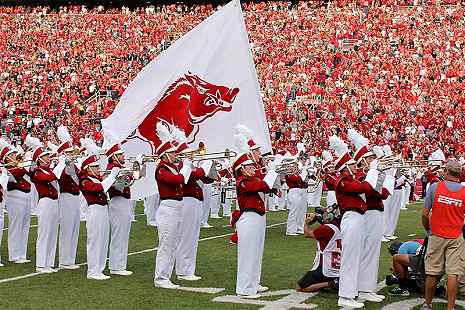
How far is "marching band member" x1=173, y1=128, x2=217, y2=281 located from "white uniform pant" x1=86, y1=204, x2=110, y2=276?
3.13 feet

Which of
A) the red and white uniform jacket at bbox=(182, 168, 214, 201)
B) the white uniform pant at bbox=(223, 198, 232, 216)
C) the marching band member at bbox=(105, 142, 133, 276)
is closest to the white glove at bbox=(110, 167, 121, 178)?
the marching band member at bbox=(105, 142, 133, 276)

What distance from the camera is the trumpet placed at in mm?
8094

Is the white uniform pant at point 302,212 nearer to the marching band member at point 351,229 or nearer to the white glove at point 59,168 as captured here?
the white glove at point 59,168

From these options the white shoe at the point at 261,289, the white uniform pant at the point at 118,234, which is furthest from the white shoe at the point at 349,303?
the white uniform pant at the point at 118,234

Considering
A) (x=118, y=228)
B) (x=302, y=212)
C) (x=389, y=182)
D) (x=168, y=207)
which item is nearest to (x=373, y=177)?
(x=389, y=182)

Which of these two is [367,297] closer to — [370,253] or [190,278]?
[370,253]

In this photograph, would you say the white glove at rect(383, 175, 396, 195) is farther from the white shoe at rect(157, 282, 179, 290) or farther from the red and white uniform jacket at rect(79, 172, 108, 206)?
the red and white uniform jacket at rect(79, 172, 108, 206)

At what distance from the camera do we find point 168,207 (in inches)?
314

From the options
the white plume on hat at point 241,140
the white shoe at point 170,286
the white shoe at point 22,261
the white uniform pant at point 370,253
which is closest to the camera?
the white uniform pant at point 370,253

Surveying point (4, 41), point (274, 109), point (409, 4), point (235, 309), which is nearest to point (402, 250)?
point (235, 309)

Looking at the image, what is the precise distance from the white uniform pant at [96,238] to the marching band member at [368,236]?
3.25 metres

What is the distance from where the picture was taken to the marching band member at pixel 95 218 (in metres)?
8.30

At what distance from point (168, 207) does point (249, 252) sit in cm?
126

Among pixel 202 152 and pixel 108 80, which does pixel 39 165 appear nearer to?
pixel 202 152
